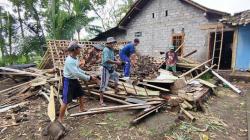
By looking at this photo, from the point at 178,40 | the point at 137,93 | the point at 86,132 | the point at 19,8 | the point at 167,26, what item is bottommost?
the point at 86,132

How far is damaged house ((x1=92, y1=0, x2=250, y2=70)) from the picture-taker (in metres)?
11.6

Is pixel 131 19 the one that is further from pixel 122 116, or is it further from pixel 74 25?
pixel 122 116

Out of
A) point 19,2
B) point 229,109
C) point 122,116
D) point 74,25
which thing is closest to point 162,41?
point 74,25

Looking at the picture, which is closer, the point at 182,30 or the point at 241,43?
the point at 241,43

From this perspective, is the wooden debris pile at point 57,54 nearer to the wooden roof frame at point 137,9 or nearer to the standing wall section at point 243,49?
the wooden roof frame at point 137,9

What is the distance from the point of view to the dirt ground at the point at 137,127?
15.1 feet

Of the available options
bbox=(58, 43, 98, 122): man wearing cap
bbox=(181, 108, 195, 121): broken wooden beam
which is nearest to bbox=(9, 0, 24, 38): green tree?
bbox=(58, 43, 98, 122): man wearing cap

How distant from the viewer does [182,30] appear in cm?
1291

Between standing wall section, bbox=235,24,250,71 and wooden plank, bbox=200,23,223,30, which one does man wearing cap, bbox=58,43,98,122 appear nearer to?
wooden plank, bbox=200,23,223,30

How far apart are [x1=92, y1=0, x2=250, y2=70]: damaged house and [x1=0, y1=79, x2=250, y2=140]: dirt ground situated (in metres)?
6.12

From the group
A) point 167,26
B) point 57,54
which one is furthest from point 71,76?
point 167,26

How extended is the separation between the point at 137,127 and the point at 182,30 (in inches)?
368

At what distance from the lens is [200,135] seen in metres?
4.69

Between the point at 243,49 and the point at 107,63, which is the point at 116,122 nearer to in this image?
the point at 107,63
